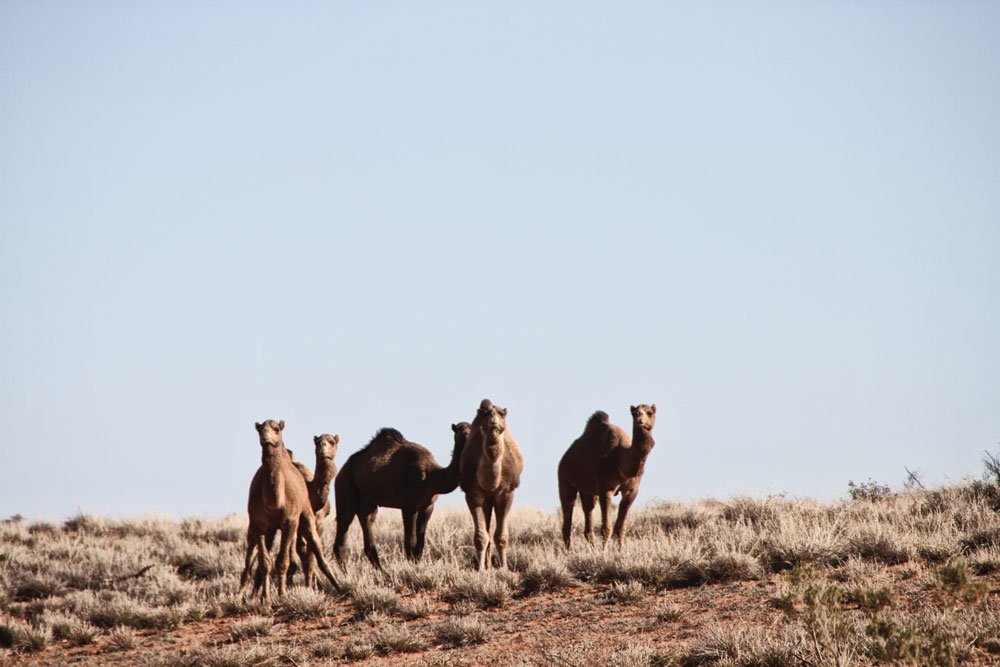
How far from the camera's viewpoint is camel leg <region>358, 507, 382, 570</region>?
1655cm

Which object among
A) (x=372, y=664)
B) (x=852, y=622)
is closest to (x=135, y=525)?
(x=372, y=664)

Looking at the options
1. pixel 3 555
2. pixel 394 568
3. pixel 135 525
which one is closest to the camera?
pixel 394 568

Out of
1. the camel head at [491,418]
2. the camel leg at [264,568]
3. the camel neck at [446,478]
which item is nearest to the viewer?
A: the camel leg at [264,568]

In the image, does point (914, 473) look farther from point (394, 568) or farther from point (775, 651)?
point (775, 651)

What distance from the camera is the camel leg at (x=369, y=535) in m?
16.5

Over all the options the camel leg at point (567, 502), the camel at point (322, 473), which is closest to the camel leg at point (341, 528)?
the camel at point (322, 473)

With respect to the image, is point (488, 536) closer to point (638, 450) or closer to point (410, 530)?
point (410, 530)

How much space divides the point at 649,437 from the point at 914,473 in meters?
A: 8.13

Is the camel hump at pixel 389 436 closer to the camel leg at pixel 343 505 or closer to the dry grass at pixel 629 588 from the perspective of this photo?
the camel leg at pixel 343 505

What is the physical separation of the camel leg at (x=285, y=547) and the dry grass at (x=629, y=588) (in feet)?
1.31

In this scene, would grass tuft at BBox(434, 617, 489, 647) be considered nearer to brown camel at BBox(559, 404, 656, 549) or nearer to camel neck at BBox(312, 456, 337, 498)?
brown camel at BBox(559, 404, 656, 549)

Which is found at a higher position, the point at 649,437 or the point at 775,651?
the point at 649,437

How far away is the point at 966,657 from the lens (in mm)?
9438

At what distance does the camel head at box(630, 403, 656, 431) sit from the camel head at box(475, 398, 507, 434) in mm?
2008
